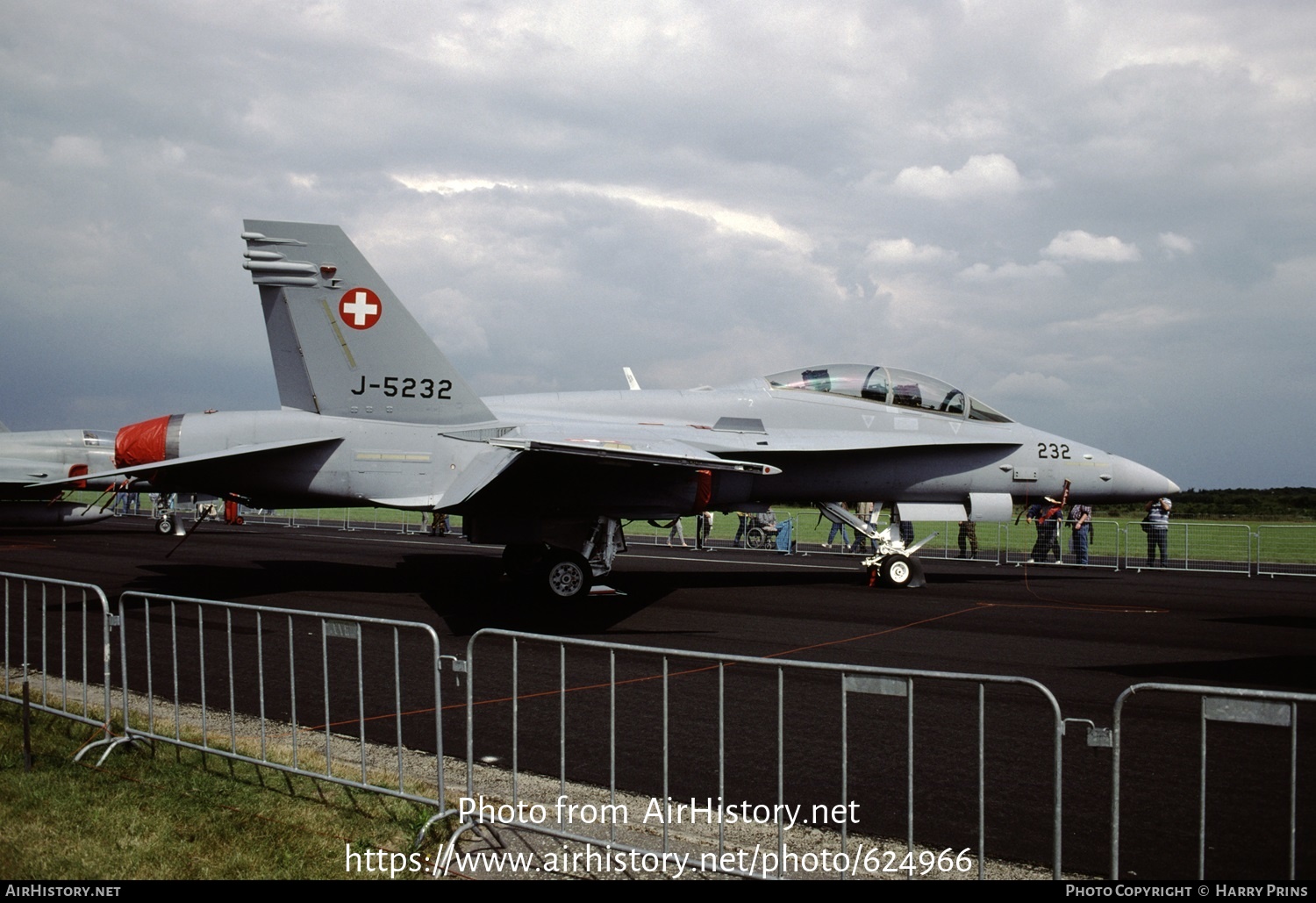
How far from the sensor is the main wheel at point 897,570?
14.7 meters

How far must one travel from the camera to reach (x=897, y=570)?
48.3 ft

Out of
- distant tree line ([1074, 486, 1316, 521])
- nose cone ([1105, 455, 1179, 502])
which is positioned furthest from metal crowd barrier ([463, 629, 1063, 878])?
distant tree line ([1074, 486, 1316, 521])

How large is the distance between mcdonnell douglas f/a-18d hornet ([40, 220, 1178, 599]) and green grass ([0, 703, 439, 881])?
19.1 feet

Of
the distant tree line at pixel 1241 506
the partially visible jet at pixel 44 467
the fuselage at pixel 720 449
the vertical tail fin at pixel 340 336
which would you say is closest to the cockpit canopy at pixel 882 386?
the fuselage at pixel 720 449

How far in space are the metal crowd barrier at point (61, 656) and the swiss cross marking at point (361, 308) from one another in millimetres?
4677

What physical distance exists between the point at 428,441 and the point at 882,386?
Result: 6.80 m

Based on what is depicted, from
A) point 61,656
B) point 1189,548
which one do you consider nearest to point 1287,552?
point 1189,548

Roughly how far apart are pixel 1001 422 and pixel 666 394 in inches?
211

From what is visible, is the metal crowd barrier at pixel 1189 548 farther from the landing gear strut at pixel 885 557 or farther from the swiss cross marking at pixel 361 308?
the swiss cross marking at pixel 361 308

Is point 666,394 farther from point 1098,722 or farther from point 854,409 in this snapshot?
point 1098,722

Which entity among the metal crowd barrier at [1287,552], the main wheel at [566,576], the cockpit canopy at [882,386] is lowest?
the metal crowd barrier at [1287,552]

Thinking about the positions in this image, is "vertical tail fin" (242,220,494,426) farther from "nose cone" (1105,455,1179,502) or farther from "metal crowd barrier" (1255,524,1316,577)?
"metal crowd barrier" (1255,524,1316,577)

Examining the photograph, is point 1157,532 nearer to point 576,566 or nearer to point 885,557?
point 885,557
